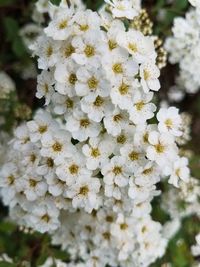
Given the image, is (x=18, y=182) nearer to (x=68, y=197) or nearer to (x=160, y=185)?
(x=68, y=197)

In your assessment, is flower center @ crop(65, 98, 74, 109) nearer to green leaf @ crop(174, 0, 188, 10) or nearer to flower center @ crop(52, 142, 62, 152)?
flower center @ crop(52, 142, 62, 152)

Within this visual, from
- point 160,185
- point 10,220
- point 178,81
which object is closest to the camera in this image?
point 10,220

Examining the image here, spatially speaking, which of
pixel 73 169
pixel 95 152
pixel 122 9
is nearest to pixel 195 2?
pixel 122 9

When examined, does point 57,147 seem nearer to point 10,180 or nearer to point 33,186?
point 33,186

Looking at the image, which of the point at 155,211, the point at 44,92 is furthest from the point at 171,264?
the point at 44,92

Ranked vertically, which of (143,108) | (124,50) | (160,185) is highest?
(124,50)

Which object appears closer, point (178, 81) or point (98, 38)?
point (98, 38)

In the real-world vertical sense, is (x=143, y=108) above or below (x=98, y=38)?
below

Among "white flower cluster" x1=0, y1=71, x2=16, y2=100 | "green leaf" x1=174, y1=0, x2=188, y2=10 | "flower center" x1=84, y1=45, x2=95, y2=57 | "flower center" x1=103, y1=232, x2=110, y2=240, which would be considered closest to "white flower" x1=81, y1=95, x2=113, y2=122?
"flower center" x1=84, y1=45, x2=95, y2=57

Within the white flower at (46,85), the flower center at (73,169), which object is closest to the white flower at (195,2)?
the white flower at (46,85)
